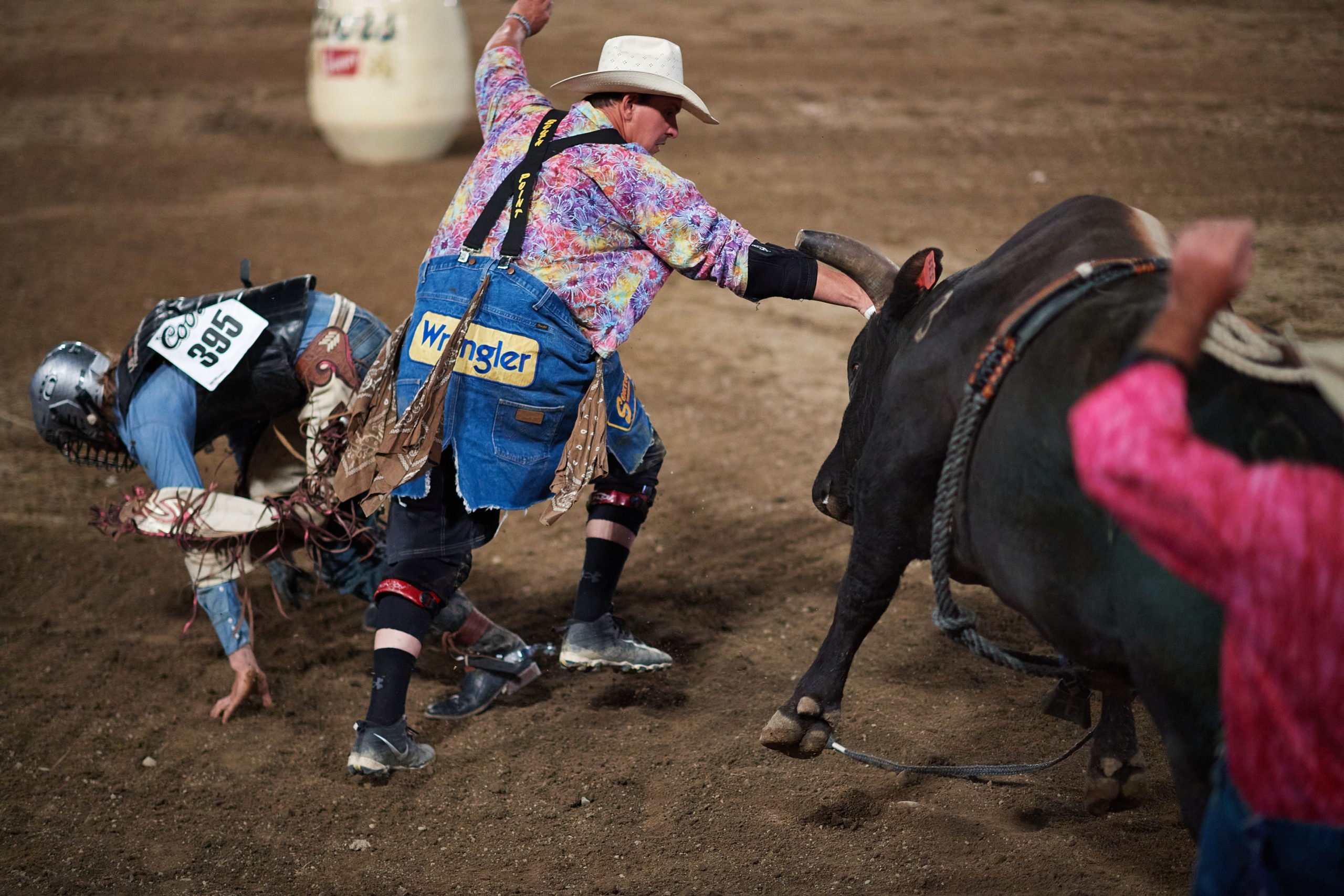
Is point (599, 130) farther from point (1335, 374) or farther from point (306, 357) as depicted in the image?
point (1335, 374)

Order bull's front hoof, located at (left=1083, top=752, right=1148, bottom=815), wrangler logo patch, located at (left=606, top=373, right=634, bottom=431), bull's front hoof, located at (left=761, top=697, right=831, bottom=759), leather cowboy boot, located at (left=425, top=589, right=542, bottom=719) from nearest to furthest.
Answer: bull's front hoof, located at (left=1083, top=752, right=1148, bottom=815), bull's front hoof, located at (left=761, top=697, right=831, bottom=759), wrangler logo patch, located at (left=606, top=373, right=634, bottom=431), leather cowboy boot, located at (left=425, top=589, right=542, bottom=719)

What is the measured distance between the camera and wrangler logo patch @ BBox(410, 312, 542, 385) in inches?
129

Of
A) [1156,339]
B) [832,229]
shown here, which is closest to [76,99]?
[832,229]

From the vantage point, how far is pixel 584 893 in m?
3.01

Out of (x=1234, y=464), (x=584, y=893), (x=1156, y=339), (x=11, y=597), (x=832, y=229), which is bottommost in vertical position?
(x=11, y=597)

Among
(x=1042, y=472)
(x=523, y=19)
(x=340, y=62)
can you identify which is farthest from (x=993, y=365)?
(x=340, y=62)

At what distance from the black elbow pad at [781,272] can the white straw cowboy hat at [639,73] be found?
429mm

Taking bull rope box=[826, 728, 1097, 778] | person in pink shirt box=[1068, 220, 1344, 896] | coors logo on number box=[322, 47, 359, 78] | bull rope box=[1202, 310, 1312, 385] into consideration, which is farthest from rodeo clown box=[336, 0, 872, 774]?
coors logo on number box=[322, 47, 359, 78]

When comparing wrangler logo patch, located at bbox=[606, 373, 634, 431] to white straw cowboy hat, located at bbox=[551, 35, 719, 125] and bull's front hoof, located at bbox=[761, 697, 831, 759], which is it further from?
bull's front hoof, located at bbox=[761, 697, 831, 759]

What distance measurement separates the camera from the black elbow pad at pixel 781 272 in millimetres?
3141

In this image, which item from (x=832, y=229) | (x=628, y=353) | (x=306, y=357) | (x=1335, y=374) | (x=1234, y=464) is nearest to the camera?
(x=1234, y=464)

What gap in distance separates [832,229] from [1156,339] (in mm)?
7138

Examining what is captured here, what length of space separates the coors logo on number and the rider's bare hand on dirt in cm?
740

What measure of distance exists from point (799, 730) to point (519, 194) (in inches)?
61.1
